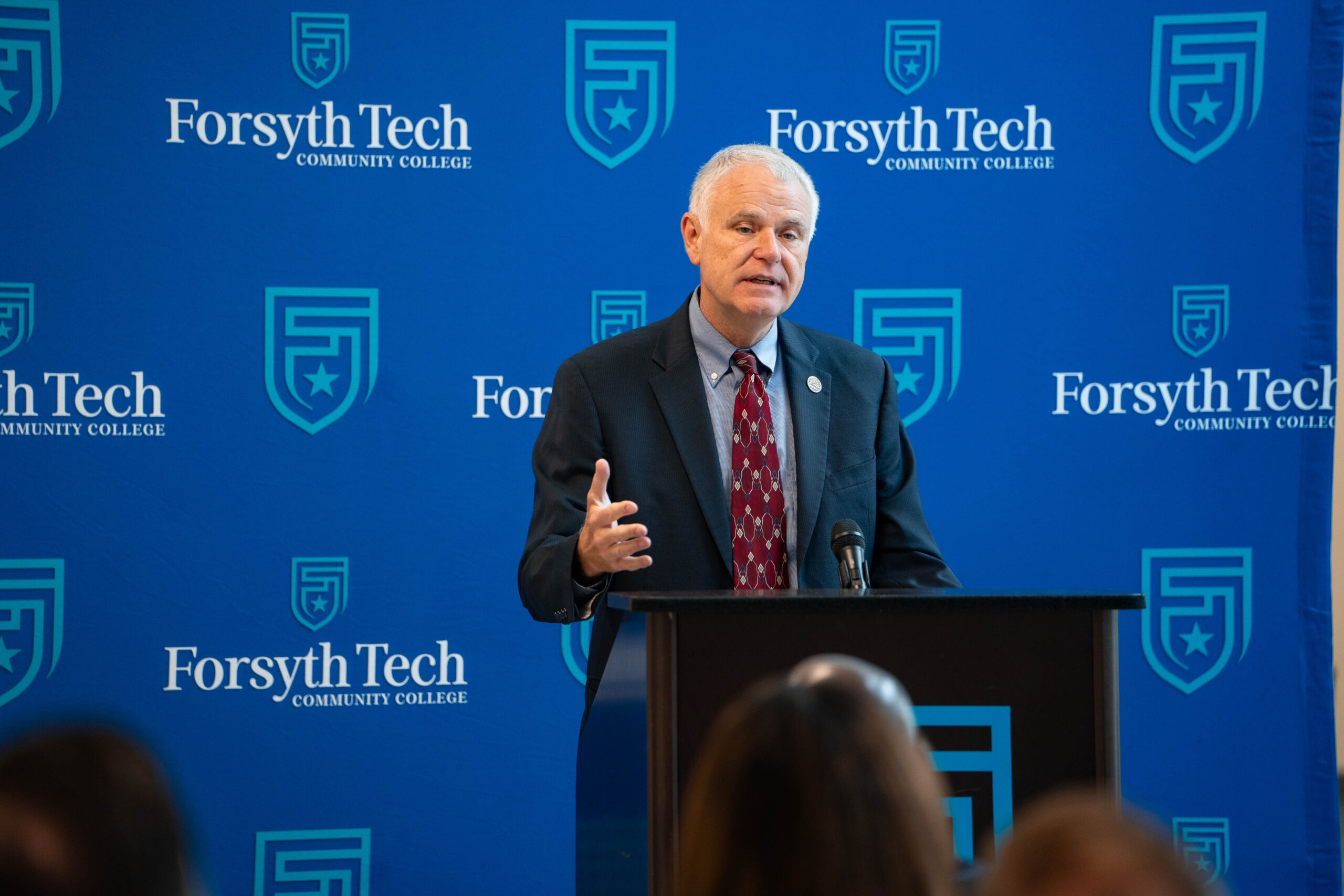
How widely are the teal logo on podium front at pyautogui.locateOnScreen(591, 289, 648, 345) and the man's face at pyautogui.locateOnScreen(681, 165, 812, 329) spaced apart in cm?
101

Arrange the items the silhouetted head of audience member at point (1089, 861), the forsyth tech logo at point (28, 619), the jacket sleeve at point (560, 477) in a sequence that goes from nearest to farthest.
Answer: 1. the silhouetted head of audience member at point (1089, 861)
2. the jacket sleeve at point (560, 477)
3. the forsyth tech logo at point (28, 619)

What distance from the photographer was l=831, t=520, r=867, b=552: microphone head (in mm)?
1903

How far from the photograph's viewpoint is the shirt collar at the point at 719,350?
8.11ft

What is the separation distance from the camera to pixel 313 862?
3389mm

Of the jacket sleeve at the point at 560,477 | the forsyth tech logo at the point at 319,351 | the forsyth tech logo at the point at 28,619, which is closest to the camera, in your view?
the jacket sleeve at the point at 560,477

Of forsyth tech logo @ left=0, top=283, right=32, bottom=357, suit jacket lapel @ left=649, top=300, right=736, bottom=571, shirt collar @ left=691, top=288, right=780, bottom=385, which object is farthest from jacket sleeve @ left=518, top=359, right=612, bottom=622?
forsyth tech logo @ left=0, top=283, right=32, bottom=357

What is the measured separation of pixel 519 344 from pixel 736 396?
1271 mm

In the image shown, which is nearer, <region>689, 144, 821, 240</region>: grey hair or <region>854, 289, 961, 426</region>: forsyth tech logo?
<region>689, 144, 821, 240</region>: grey hair

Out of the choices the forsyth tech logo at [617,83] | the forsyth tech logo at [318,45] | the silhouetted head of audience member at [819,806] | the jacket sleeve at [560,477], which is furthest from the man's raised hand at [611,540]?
the forsyth tech logo at [318,45]

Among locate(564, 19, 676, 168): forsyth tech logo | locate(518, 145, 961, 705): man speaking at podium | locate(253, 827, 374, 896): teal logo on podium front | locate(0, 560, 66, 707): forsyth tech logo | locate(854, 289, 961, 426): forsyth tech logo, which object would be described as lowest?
locate(253, 827, 374, 896): teal logo on podium front

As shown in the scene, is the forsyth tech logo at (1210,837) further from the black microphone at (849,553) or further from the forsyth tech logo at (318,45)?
the forsyth tech logo at (318,45)

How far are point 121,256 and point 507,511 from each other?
1354 mm

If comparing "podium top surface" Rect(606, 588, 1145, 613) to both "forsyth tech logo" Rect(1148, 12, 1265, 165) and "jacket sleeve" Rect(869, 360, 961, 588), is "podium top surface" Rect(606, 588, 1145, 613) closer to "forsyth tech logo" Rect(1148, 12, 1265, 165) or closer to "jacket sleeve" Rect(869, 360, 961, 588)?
"jacket sleeve" Rect(869, 360, 961, 588)

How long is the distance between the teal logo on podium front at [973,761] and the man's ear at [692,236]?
4.36 ft
